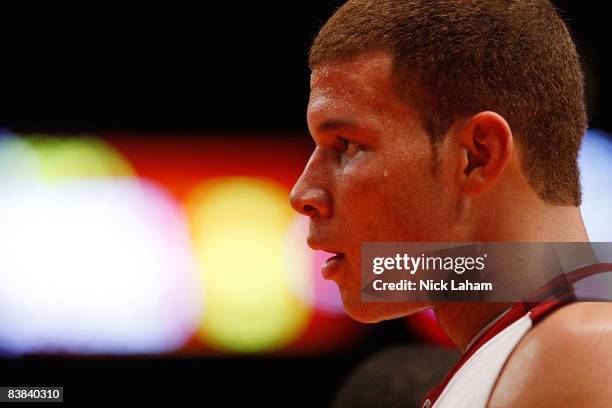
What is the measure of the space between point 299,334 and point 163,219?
39.4 inches

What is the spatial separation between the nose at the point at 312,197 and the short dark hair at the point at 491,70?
216mm

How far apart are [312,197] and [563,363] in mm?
537

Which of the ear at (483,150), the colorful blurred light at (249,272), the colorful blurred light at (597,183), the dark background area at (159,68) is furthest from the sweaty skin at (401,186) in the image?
the dark background area at (159,68)

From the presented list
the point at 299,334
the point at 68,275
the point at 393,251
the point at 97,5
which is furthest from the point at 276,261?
the point at 393,251

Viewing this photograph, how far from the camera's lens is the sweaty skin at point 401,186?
53.4 inches

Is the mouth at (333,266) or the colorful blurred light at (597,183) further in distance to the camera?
the colorful blurred light at (597,183)

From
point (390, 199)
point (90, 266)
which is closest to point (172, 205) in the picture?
point (90, 266)

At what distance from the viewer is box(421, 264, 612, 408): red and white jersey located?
46.3 inches

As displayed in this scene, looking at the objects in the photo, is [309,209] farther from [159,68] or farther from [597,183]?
[159,68]

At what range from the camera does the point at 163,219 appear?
4.49 metres

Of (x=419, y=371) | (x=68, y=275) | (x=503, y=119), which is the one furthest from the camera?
(x=68, y=275)

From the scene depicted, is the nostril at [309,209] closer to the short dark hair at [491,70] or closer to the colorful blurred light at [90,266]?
the short dark hair at [491,70]

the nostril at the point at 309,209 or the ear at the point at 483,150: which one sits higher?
the ear at the point at 483,150

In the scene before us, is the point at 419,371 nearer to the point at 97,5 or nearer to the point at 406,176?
the point at 406,176
